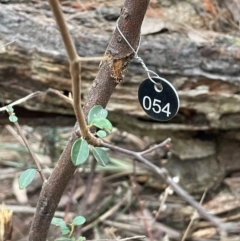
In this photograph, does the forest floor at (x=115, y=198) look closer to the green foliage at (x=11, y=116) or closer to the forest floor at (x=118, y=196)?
the forest floor at (x=118, y=196)

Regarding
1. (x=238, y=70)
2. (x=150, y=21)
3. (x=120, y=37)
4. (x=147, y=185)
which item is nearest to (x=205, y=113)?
(x=238, y=70)

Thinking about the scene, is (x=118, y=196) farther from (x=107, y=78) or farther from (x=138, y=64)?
(x=107, y=78)

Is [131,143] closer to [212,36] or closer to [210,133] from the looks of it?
[210,133]

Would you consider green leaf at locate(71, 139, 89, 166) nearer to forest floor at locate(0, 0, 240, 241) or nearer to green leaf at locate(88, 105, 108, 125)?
green leaf at locate(88, 105, 108, 125)

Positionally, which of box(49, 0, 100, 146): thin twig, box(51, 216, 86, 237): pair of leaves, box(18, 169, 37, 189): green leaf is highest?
box(49, 0, 100, 146): thin twig

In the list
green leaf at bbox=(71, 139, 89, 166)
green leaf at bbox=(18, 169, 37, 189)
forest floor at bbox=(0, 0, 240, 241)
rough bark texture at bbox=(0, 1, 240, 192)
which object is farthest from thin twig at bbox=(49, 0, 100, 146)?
forest floor at bbox=(0, 0, 240, 241)

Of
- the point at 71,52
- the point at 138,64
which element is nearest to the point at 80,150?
the point at 71,52
